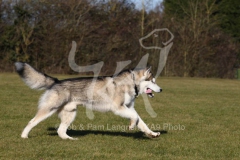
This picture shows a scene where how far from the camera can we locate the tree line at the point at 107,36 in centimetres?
3222

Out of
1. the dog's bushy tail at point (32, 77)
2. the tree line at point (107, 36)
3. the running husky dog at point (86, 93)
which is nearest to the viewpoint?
the dog's bushy tail at point (32, 77)

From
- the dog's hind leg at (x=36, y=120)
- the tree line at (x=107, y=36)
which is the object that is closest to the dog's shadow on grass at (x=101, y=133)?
the dog's hind leg at (x=36, y=120)

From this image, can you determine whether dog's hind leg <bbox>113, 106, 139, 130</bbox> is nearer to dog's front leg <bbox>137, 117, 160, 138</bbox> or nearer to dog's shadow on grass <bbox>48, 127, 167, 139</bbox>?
dog's front leg <bbox>137, 117, 160, 138</bbox>

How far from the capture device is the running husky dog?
24.3 ft

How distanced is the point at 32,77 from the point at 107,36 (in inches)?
1052

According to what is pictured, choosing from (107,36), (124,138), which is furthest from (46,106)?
(107,36)

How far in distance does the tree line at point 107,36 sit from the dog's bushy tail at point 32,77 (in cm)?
2482

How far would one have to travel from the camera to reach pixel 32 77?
7.42m

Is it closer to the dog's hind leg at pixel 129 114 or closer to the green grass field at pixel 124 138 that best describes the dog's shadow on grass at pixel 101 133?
the green grass field at pixel 124 138

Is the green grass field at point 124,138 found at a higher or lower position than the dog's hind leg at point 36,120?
lower

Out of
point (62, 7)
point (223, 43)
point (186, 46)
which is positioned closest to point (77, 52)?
point (62, 7)

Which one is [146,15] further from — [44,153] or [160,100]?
[44,153]

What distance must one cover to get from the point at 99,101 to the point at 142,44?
28.2 meters

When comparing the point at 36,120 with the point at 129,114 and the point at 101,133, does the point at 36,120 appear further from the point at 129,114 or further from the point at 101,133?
the point at 129,114
